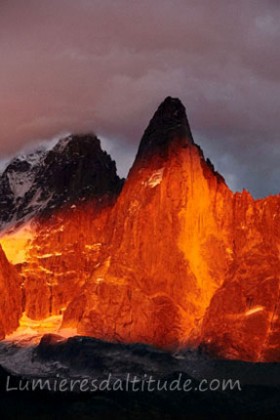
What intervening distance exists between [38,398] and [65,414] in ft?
23.1

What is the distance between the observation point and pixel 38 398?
646 ft

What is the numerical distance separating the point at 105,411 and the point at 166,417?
8670 millimetres

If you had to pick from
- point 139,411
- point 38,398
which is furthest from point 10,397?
point 139,411

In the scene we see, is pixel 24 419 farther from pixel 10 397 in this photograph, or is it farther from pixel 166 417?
pixel 166 417

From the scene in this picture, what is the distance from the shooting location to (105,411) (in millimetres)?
196125

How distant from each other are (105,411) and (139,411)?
553 centimetres

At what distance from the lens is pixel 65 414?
191m

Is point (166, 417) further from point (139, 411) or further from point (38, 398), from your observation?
point (38, 398)

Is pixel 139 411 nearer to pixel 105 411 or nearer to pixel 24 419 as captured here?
pixel 105 411

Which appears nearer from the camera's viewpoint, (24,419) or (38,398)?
(24,419)

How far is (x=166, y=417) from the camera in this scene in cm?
19912

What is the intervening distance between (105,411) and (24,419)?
15900 mm

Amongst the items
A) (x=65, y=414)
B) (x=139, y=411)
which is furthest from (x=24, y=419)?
(x=139, y=411)

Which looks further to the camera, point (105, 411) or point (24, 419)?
point (105, 411)
